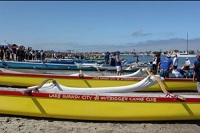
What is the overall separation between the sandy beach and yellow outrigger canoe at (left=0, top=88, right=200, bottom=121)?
0.15m

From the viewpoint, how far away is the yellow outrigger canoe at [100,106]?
751 cm

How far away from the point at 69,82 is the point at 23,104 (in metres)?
5.17

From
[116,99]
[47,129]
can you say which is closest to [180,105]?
[116,99]

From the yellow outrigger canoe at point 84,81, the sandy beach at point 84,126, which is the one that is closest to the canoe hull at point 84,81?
the yellow outrigger canoe at point 84,81

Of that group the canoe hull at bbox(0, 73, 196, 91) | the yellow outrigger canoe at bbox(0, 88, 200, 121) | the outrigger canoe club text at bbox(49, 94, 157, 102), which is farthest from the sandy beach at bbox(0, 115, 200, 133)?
the canoe hull at bbox(0, 73, 196, 91)

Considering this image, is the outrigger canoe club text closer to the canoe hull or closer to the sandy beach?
the sandy beach

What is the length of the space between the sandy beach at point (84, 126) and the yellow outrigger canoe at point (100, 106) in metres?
0.15

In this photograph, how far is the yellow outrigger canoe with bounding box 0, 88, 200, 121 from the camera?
A: 751 cm

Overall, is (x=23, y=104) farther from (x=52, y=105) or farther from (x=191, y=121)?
(x=191, y=121)

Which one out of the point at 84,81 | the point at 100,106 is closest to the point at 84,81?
the point at 84,81

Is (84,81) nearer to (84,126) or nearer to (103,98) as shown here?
(103,98)

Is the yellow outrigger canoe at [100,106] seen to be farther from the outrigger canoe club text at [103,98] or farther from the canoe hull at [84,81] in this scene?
the canoe hull at [84,81]

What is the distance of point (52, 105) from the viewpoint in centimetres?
758

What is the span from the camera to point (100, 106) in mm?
7535
